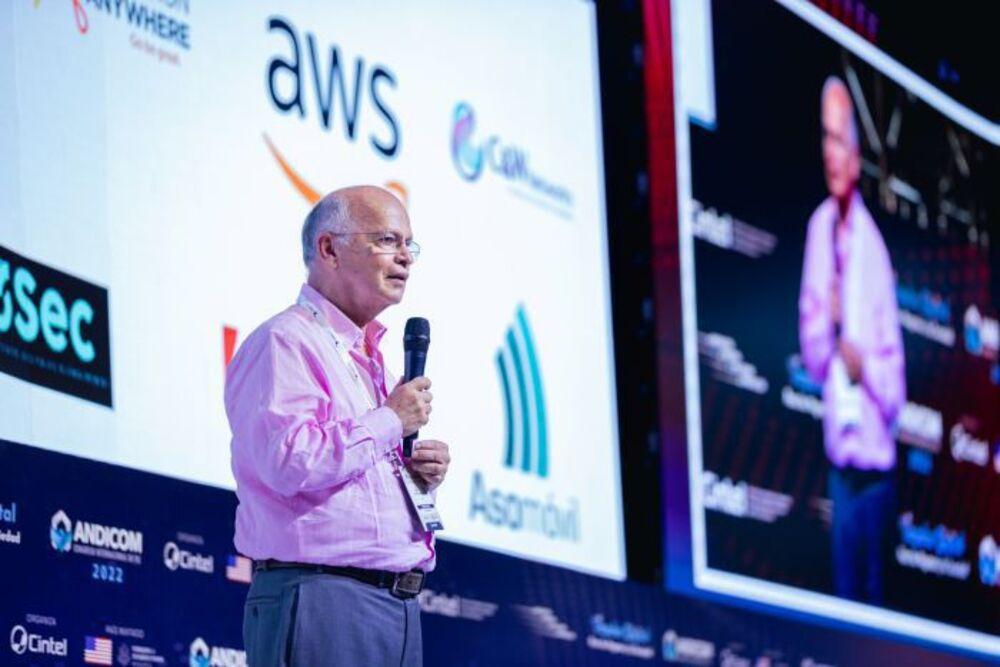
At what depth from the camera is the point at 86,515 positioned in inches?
152

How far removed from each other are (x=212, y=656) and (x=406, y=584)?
4.29ft

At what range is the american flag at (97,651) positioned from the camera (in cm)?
381

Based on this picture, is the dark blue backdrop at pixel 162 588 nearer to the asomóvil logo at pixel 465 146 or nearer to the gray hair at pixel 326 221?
the gray hair at pixel 326 221

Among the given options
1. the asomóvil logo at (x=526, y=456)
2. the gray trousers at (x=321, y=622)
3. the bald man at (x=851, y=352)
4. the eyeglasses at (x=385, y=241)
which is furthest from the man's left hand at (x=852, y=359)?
the gray trousers at (x=321, y=622)

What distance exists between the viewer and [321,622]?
2.93m

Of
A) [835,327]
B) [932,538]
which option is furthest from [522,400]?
[932,538]

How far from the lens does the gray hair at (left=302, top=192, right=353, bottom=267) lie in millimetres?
3162

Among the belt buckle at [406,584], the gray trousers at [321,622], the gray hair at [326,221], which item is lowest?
the gray trousers at [321,622]

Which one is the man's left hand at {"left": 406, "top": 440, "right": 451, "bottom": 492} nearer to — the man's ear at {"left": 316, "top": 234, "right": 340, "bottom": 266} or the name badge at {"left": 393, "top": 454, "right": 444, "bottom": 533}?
the name badge at {"left": 393, "top": 454, "right": 444, "bottom": 533}

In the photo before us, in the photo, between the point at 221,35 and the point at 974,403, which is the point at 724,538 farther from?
the point at 221,35

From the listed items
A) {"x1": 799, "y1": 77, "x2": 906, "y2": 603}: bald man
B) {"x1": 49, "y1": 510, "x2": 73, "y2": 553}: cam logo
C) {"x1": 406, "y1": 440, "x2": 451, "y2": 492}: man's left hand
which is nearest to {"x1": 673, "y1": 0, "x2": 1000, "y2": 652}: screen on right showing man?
{"x1": 799, "y1": 77, "x2": 906, "y2": 603}: bald man

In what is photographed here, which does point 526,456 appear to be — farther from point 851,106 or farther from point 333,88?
point 851,106

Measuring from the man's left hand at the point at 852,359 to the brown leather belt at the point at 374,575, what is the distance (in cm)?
409

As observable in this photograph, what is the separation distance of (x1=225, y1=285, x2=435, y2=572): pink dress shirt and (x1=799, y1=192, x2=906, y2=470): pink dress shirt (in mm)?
3895
